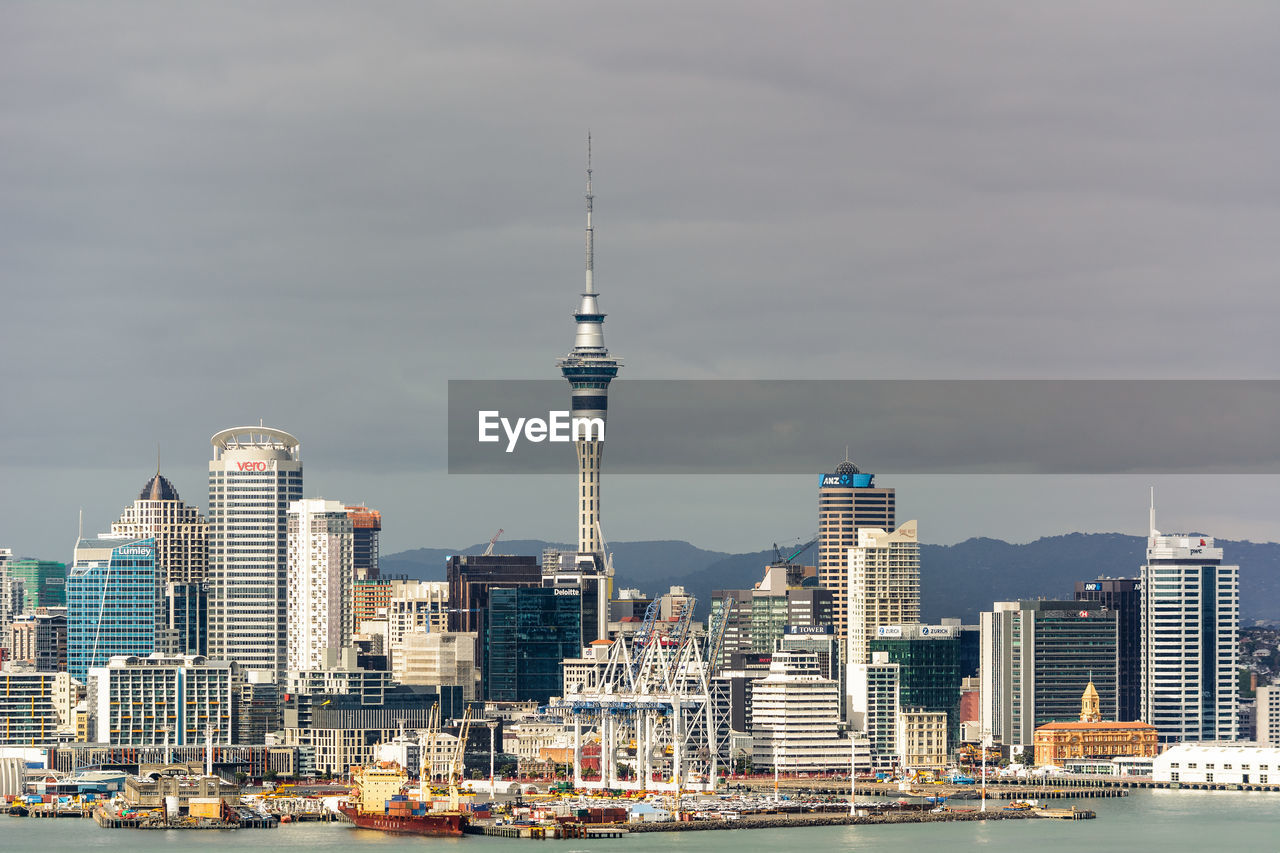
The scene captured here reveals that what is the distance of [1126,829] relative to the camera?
353 ft

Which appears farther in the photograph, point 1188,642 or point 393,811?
point 1188,642

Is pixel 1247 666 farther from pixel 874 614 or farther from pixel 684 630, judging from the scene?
pixel 684 630

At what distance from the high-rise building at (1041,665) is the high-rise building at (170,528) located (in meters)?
55.7

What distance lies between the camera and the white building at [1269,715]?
168m

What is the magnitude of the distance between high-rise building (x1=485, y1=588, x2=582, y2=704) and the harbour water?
6029 cm

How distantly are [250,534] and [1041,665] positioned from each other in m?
53.8

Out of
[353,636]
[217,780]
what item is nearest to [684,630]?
[217,780]

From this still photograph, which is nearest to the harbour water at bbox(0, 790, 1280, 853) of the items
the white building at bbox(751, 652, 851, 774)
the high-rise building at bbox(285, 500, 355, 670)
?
the white building at bbox(751, 652, 851, 774)

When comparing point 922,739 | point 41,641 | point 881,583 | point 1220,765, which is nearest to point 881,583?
point 881,583

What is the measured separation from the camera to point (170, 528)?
191 m

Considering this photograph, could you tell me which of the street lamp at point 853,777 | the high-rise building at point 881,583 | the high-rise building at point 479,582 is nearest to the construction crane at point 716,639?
the street lamp at point 853,777

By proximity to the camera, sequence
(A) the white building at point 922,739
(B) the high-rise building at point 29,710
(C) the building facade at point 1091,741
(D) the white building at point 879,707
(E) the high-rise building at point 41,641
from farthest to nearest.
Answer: (E) the high-rise building at point 41,641 → (D) the white building at point 879,707 → (A) the white building at point 922,739 → (C) the building facade at point 1091,741 → (B) the high-rise building at point 29,710

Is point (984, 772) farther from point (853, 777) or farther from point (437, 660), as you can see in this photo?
point (437, 660)

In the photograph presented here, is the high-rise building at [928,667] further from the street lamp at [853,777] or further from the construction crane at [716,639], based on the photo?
the street lamp at [853,777]
